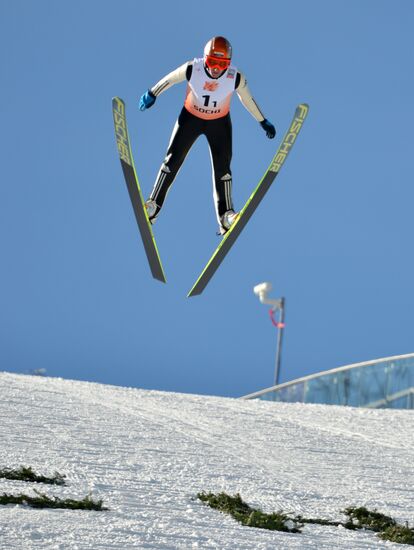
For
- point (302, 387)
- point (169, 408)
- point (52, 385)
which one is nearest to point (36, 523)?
point (169, 408)

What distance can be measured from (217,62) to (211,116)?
641 mm

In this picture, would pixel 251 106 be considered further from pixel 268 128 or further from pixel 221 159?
pixel 221 159

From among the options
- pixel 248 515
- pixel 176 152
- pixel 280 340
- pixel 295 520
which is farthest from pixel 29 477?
pixel 280 340

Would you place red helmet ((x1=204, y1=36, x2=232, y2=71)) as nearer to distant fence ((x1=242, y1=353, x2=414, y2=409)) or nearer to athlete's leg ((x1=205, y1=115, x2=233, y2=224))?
athlete's leg ((x1=205, y1=115, x2=233, y2=224))

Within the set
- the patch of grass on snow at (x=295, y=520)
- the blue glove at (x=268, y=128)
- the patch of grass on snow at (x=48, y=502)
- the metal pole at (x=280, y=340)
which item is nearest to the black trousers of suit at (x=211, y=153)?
the blue glove at (x=268, y=128)

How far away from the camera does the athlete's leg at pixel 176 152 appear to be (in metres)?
9.87

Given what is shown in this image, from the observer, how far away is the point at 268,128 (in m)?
10.3

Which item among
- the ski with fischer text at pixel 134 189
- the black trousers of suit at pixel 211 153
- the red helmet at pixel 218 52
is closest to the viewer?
the red helmet at pixel 218 52

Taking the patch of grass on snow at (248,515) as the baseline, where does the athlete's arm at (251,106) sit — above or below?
above

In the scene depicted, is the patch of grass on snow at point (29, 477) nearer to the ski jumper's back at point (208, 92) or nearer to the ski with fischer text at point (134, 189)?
the ski with fischer text at point (134, 189)

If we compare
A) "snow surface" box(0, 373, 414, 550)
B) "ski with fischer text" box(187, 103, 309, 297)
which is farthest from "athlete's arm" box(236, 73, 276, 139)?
"snow surface" box(0, 373, 414, 550)

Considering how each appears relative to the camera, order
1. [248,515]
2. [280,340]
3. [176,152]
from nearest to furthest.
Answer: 1. [248,515]
2. [176,152]
3. [280,340]

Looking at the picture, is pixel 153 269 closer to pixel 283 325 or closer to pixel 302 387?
pixel 302 387

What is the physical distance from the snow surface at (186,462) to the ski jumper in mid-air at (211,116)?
7.79 feet
